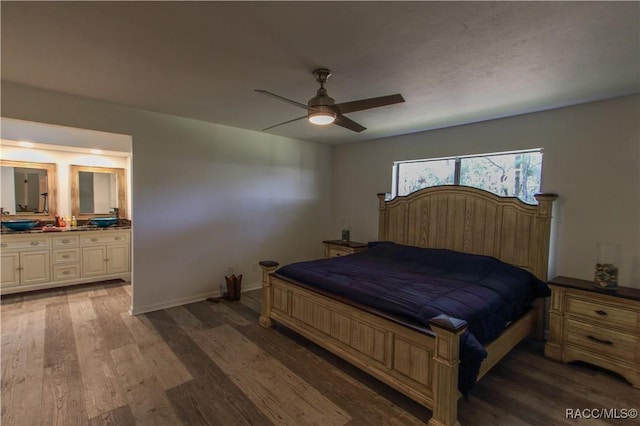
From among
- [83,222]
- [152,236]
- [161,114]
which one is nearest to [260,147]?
[161,114]

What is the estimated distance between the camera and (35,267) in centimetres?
434

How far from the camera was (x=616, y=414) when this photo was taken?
207 centimetres

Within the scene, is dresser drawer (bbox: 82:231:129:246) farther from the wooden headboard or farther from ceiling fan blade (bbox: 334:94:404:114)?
ceiling fan blade (bbox: 334:94:404:114)

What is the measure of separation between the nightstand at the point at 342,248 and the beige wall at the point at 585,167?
198 cm

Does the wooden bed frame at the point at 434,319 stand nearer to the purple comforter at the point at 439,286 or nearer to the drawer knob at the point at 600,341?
the purple comforter at the point at 439,286

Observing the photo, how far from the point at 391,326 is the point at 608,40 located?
2.28 m

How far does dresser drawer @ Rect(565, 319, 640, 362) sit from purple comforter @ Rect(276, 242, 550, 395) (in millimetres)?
391

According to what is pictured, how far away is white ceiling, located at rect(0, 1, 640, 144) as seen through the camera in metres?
1.61

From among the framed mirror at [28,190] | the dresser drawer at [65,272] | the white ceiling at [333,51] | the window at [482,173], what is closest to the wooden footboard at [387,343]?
the white ceiling at [333,51]

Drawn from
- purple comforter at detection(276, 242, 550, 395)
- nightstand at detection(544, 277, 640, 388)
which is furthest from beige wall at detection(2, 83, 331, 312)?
nightstand at detection(544, 277, 640, 388)

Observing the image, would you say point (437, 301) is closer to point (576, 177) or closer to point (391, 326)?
point (391, 326)

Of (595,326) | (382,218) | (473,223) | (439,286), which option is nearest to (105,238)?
(382,218)

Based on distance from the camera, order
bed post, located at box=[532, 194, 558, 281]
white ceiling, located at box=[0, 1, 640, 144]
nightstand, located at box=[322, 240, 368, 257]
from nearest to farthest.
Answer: white ceiling, located at box=[0, 1, 640, 144] → bed post, located at box=[532, 194, 558, 281] → nightstand, located at box=[322, 240, 368, 257]

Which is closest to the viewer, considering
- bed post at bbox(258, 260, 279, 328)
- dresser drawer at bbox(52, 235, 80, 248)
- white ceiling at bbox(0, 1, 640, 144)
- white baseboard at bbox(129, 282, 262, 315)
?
white ceiling at bbox(0, 1, 640, 144)
